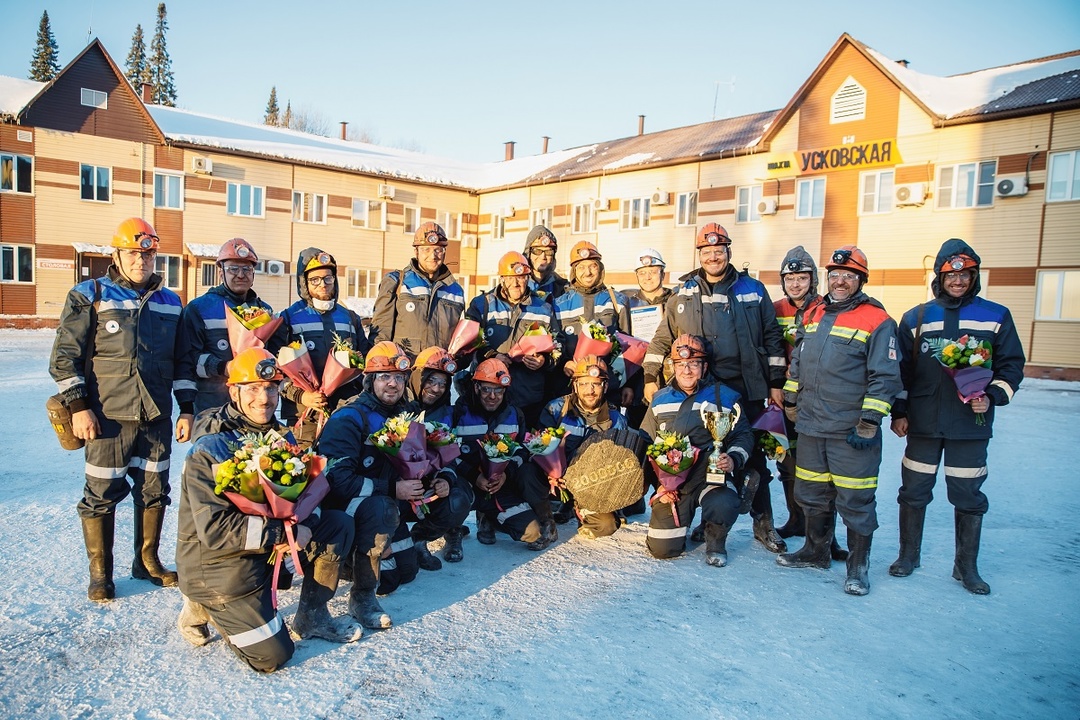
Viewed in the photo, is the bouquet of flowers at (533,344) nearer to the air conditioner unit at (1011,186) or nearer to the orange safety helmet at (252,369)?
the orange safety helmet at (252,369)

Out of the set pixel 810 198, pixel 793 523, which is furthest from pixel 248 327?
pixel 810 198

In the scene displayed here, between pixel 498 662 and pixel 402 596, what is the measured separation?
1.11 metres

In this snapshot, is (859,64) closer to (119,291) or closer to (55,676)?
(119,291)

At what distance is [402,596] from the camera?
15.0 ft

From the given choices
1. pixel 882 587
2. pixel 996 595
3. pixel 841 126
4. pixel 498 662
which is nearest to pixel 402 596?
pixel 498 662

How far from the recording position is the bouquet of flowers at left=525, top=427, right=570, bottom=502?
545 centimetres

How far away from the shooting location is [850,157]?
22391mm

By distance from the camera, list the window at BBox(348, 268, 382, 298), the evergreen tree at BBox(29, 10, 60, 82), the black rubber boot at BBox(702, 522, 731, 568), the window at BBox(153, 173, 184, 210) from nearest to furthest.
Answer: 1. the black rubber boot at BBox(702, 522, 731, 568)
2. the window at BBox(153, 173, 184, 210)
3. the window at BBox(348, 268, 382, 298)
4. the evergreen tree at BBox(29, 10, 60, 82)

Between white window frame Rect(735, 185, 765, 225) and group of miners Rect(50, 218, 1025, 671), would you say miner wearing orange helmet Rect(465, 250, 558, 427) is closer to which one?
group of miners Rect(50, 218, 1025, 671)

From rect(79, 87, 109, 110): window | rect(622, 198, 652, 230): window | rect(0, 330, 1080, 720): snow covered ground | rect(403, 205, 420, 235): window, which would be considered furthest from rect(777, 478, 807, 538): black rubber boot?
rect(79, 87, 109, 110): window

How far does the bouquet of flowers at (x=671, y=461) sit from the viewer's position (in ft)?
17.2

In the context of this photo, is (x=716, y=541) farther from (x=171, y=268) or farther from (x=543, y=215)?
(x=543, y=215)

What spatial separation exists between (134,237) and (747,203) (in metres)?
23.3

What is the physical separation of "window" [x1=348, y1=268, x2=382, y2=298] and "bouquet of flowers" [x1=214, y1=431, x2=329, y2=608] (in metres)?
27.8
